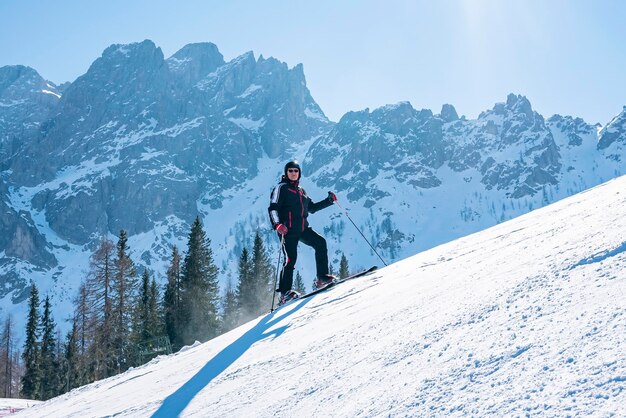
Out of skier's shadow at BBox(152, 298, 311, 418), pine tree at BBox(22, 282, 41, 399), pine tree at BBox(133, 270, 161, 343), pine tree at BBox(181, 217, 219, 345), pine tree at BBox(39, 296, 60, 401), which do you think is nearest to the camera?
skier's shadow at BBox(152, 298, 311, 418)

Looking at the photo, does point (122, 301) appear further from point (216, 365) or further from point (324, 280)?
point (216, 365)

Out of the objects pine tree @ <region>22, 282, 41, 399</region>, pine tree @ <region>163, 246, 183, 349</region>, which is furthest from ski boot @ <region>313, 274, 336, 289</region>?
pine tree @ <region>22, 282, 41, 399</region>

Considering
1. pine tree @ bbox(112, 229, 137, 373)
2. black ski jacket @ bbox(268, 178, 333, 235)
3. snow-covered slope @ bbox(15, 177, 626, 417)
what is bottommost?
snow-covered slope @ bbox(15, 177, 626, 417)

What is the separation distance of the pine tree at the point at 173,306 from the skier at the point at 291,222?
30411 mm

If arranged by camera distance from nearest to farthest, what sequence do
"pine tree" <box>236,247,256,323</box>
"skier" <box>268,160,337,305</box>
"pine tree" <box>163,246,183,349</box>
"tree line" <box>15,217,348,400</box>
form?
1. "skier" <box>268,160,337,305</box>
2. "tree line" <box>15,217,348,400</box>
3. "pine tree" <box>163,246,183,349</box>
4. "pine tree" <box>236,247,256,323</box>

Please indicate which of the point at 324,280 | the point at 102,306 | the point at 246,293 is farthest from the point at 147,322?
the point at 324,280

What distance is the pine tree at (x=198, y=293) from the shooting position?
39.5m

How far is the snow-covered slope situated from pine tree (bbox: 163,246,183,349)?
33572mm

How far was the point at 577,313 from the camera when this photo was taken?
3143 millimetres

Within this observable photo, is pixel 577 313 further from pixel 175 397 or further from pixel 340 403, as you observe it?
pixel 175 397

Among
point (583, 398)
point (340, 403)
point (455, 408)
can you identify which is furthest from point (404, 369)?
point (583, 398)

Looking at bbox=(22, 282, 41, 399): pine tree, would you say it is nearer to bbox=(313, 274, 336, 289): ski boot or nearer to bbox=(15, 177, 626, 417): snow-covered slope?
bbox=(313, 274, 336, 289): ski boot

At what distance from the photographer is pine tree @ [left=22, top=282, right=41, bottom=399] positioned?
48594mm

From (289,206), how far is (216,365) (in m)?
4.62
